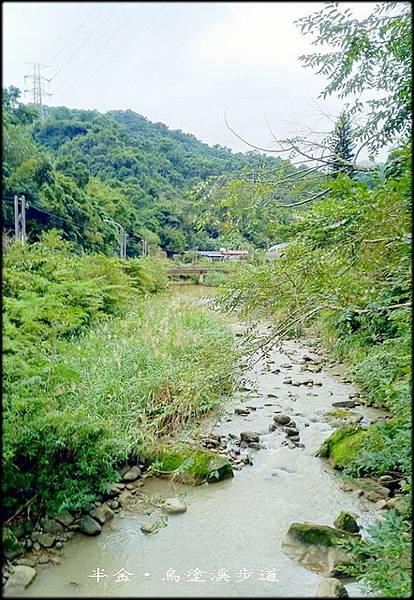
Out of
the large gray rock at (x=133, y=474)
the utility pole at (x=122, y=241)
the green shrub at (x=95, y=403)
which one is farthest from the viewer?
the utility pole at (x=122, y=241)

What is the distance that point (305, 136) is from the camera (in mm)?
2783

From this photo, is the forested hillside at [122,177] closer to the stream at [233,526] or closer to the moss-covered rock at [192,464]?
the stream at [233,526]

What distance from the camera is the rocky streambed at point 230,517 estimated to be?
1.97 meters

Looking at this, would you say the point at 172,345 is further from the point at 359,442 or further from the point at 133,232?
the point at 133,232

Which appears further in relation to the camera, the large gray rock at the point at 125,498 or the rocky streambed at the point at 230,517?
the large gray rock at the point at 125,498

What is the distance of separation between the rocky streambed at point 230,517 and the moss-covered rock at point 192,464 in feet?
→ 0.11

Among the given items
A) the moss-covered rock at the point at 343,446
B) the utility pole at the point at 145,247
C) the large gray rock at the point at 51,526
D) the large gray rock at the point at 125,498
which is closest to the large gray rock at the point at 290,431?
the moss-covered rock at the point at 343,446

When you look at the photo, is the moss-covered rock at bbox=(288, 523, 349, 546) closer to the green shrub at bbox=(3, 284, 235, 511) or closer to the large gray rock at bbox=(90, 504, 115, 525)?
the green shrub at bbox=(3, 284, 235, 511)

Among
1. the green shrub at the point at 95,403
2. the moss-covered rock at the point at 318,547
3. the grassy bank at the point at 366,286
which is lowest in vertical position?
the moss-covered rock at the point at 318,547

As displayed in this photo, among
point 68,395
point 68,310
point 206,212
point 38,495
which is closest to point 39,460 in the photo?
point 38,495

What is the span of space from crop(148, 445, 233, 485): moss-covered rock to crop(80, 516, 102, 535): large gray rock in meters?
0.61

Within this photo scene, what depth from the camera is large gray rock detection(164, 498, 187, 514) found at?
2803 millimetres

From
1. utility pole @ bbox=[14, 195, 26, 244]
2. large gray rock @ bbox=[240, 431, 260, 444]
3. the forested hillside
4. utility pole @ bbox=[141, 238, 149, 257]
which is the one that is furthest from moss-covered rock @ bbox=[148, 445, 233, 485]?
utility pole @ bbox=[141, 238, 149, 257]

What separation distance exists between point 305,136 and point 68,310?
11.7 ft
